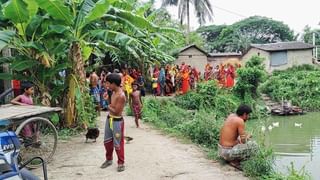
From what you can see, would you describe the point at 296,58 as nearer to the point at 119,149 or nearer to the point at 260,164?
the point at 260,164

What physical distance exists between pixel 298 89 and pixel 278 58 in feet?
29.7

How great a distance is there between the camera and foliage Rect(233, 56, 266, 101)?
23031 mm

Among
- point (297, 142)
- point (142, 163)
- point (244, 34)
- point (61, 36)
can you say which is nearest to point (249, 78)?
Answer: point (297, 142)

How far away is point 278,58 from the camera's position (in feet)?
113

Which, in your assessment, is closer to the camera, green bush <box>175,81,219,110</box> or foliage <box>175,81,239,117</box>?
foliage <box>175,81,239,117</box>

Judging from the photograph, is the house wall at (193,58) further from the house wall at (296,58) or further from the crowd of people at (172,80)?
the house wall at (296,58)

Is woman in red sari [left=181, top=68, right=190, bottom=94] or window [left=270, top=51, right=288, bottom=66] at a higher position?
window [left=270, top=51, right=288, bottom=66]

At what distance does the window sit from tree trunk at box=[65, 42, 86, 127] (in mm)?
26392

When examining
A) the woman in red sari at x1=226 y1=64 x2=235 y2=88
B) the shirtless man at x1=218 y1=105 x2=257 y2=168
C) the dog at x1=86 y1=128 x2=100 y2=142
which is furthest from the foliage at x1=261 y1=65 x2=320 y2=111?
the shirtless man at x1=218 y1=105 x2=257 y2=168

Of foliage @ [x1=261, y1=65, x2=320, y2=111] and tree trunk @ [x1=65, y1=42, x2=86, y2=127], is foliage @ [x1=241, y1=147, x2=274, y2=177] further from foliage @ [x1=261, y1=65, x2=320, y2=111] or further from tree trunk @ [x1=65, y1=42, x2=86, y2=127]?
foliage @ [x1=261, y1=65, x2=320, y2=111]

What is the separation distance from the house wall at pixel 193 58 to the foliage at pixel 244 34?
21.5 meters

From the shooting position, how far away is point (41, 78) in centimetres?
980

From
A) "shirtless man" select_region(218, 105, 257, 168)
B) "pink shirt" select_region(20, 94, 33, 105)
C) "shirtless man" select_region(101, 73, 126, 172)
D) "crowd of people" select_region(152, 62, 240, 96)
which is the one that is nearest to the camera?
"shirtless man" select_region(101, 73, 126, 172)

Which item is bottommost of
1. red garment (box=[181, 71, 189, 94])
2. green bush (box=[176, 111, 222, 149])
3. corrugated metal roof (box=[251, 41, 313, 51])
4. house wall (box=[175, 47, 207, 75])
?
green bush (box=[176, 111, 222, 149])
